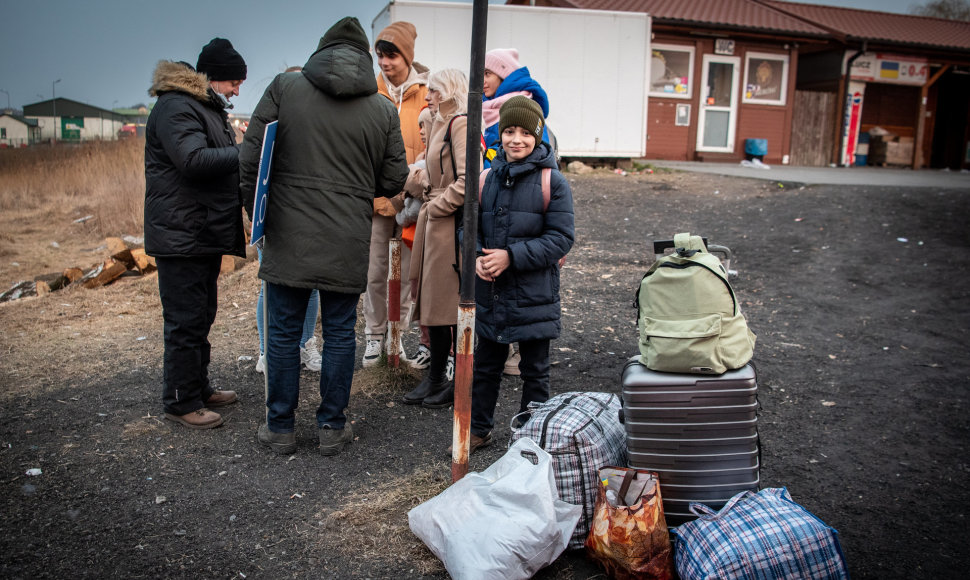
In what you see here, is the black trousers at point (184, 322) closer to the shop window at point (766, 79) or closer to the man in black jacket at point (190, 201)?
the man in black jacket at point (190, 201)

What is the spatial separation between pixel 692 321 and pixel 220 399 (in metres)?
2.96

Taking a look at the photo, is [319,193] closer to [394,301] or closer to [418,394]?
[394,301]

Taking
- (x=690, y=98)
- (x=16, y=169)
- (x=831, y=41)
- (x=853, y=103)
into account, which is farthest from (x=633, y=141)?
(x=16, y=169)

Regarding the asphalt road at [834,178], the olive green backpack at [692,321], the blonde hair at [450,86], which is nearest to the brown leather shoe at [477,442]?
the olive green backpack at [692,321]

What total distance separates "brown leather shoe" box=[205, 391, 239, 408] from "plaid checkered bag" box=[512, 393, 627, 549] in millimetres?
2155

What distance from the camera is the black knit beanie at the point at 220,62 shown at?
12.8ft

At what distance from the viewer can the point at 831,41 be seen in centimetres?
1886

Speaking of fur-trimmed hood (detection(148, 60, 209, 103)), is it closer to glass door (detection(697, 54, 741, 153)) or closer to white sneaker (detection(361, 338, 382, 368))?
white sneaker (detection(361, 338, 382, 368))

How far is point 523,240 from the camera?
340 centimetres

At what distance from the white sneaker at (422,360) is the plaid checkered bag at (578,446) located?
78.5 inches

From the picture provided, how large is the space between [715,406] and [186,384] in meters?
2.87

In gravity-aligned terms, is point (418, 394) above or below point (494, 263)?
below

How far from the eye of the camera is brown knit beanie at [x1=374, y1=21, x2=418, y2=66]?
4508 mm

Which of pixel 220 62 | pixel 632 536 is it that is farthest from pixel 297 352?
pixel 632 536
